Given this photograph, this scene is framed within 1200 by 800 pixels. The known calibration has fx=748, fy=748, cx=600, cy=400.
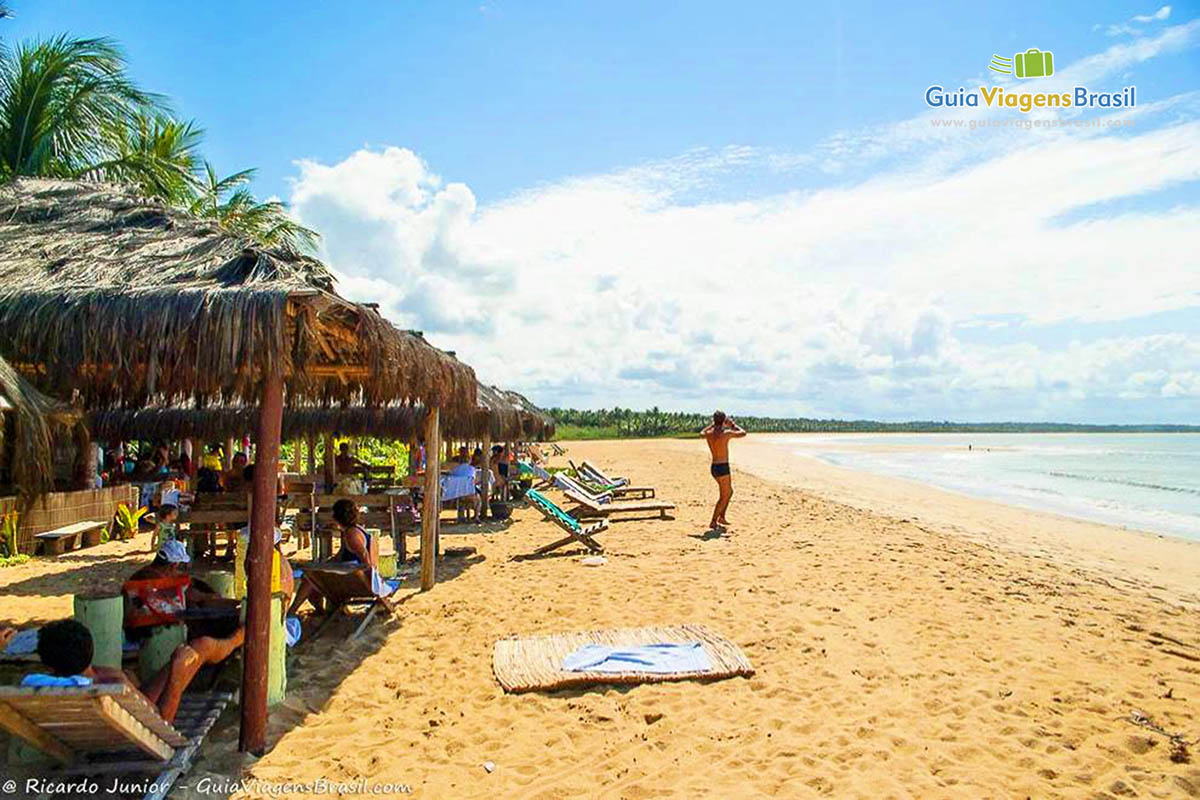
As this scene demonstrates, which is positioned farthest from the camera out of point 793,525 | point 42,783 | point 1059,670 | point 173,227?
point 793,525

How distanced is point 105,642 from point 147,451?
1219 cm

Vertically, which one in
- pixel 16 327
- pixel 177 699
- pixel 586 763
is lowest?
pixel 586 763

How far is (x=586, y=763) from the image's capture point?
3533mm

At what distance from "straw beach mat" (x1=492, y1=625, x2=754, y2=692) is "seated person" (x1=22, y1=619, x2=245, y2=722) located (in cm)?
160

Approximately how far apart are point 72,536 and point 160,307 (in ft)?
21.4

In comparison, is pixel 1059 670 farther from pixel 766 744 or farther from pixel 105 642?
pixel 105 642

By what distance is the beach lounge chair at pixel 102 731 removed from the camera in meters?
2.61

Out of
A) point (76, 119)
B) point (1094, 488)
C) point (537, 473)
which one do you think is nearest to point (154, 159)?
point (76, 119)

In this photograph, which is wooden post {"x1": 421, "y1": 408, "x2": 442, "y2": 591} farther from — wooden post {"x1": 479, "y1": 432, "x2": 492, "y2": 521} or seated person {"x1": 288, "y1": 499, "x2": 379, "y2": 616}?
wooden post {"x1": 479, "y1": 432, "x2": 492, "y2": 521}

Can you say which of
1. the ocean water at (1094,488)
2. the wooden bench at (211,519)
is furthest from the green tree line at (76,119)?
the ocean water at (1094,488)

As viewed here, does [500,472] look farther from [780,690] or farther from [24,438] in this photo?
[24,438]

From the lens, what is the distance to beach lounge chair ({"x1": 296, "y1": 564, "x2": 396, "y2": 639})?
17.2 feet

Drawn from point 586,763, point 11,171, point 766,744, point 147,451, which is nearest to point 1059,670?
point 766,744

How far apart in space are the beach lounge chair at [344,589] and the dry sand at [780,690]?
0.24 meters
